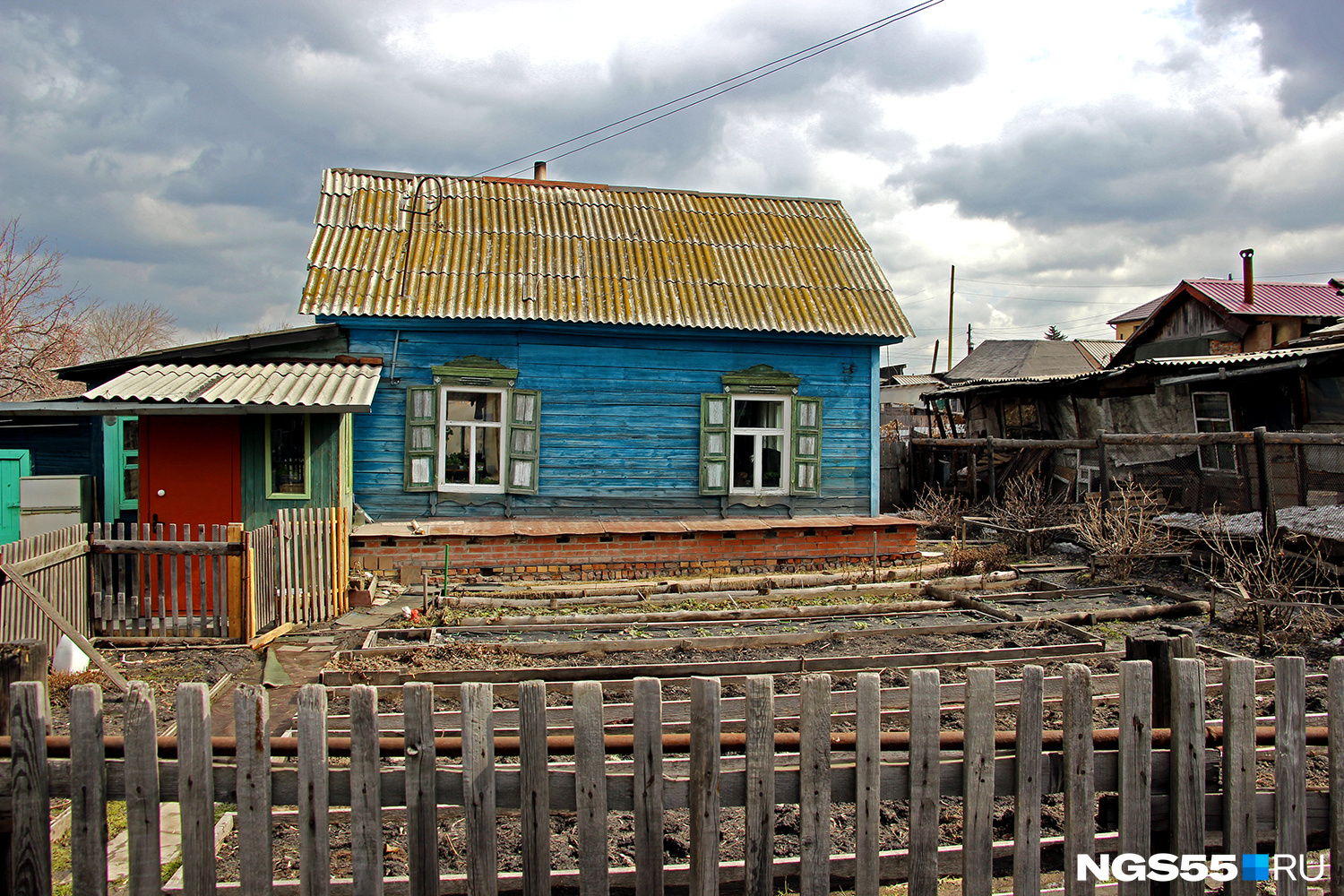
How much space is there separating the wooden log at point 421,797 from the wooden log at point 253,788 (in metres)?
0.20

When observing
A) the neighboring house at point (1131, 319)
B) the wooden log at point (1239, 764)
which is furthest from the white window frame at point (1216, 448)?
the neighboring house at point (1131, 319)

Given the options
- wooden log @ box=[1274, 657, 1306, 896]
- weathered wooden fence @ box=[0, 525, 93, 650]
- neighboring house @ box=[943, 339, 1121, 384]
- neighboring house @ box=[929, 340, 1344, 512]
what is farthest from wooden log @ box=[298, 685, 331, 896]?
neighboring house @ box=[943, 339, 1121, 384]

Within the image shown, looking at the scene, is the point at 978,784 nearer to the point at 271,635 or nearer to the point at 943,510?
the point at 271,635

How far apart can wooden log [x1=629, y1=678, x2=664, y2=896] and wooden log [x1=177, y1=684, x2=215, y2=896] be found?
987 millimetres

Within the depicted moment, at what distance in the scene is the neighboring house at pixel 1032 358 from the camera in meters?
40.1

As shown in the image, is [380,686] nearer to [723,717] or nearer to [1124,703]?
[723,717]

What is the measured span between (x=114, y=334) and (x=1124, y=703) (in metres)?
48.2

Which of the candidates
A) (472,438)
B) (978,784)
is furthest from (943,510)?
(978,784)

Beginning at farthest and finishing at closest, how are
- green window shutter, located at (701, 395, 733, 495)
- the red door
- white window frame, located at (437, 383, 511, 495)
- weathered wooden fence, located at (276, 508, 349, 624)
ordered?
1. green window shutter, located at (701, 395, 733, 495)
2. white window frame, located at (437, 383, 511, 495)
3. the red door
4. weathered wooden fence, located at (276, 508, 349, 624)

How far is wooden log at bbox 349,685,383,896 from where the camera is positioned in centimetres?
243

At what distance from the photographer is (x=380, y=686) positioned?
589 centimetres

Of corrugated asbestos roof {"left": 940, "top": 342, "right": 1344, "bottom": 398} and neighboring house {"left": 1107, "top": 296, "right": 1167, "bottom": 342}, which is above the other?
neighboring house {"left": 1107, "top": 296, "right": 1167, "bottom": 342}

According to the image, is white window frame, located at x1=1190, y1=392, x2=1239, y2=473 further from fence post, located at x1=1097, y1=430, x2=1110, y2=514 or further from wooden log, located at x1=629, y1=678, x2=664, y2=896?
wooden log, located at x1=629, y1=678, x2=664, y2=896

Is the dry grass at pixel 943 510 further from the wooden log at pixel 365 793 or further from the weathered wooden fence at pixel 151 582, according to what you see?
the wooden log at pixel 365 793
